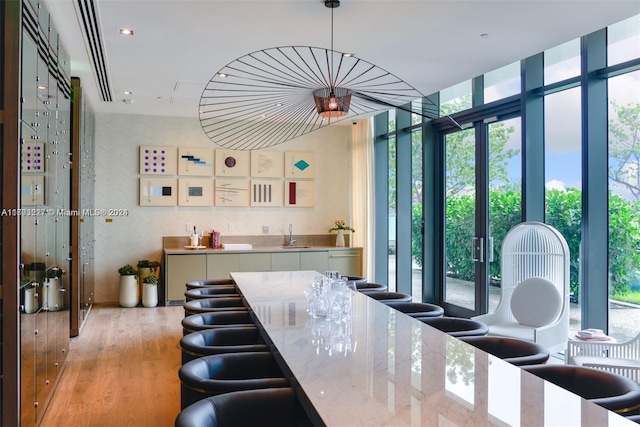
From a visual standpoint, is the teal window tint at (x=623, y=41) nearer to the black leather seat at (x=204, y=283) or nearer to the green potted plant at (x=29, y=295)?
the black leather seat at (x=204, y=283)

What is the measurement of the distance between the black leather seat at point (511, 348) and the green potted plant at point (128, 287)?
18.9 feet

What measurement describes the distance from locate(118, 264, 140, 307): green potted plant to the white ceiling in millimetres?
2982

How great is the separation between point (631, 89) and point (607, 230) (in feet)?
3.72

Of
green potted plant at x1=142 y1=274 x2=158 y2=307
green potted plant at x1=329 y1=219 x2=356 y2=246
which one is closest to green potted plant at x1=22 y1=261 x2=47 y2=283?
green potted plant at x1=142 y1=274 x2=158 y2=307

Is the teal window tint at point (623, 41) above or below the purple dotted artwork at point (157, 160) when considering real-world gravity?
above

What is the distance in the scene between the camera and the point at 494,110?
567cm

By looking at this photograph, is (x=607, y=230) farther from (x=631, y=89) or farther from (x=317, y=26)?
(x=317, y=26)

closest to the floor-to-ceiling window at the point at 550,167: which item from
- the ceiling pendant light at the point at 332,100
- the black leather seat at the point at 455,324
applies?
the ceiling pendant light at the point at 332,100

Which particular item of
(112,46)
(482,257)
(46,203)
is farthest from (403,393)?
(482,257)

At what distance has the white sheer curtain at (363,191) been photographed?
7.91m

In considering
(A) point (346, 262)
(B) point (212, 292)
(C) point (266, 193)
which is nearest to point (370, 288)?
(B) point (212, 292)

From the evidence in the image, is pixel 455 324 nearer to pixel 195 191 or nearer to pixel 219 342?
pixel 219 342

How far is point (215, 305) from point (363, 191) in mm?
4737

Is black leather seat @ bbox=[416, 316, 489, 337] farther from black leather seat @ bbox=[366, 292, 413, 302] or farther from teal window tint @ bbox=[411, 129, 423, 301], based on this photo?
teal window tint @ bbox=[411, 129, 423, 301]
